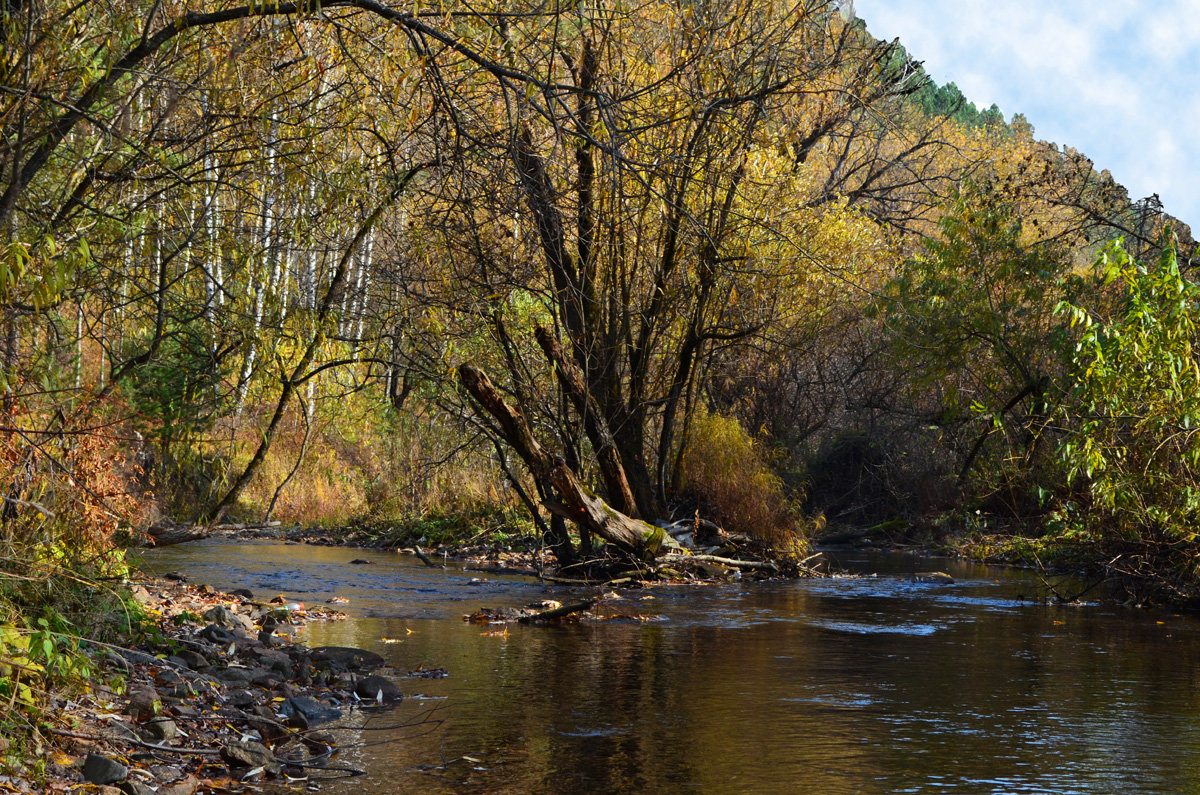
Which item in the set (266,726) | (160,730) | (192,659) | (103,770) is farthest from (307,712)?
(103,770)

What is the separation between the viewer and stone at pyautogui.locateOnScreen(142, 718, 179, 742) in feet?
17.4

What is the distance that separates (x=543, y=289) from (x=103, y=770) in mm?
9140

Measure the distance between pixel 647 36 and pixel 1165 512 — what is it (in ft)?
23.0

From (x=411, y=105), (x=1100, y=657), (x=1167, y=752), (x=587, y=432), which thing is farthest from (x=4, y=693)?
(x=587, y=432)

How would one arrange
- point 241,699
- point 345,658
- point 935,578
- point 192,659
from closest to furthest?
→ 1. point 241,699
2. point 192,659
3. point 345,658
4. point 935,578

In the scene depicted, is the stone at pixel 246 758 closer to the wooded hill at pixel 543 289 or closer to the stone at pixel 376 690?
the wooded hill at pixel 543 289

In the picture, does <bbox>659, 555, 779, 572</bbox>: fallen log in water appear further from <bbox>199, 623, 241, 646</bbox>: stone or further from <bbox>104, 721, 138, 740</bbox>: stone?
<bbox>104, 721, 138, 740</bbox>: stone

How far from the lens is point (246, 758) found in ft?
17.1

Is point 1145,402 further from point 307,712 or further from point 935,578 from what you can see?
point 307,712

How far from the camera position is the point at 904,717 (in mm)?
6863

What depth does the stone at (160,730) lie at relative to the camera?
5.31m

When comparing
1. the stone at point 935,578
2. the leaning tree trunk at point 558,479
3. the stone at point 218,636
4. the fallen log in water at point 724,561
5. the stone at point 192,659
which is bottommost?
the stone at point 192,659

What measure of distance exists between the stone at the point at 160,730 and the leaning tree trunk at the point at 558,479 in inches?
276

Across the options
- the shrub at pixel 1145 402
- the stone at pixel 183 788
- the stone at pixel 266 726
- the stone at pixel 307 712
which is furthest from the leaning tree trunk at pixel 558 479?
the stone at pixel 183 788
